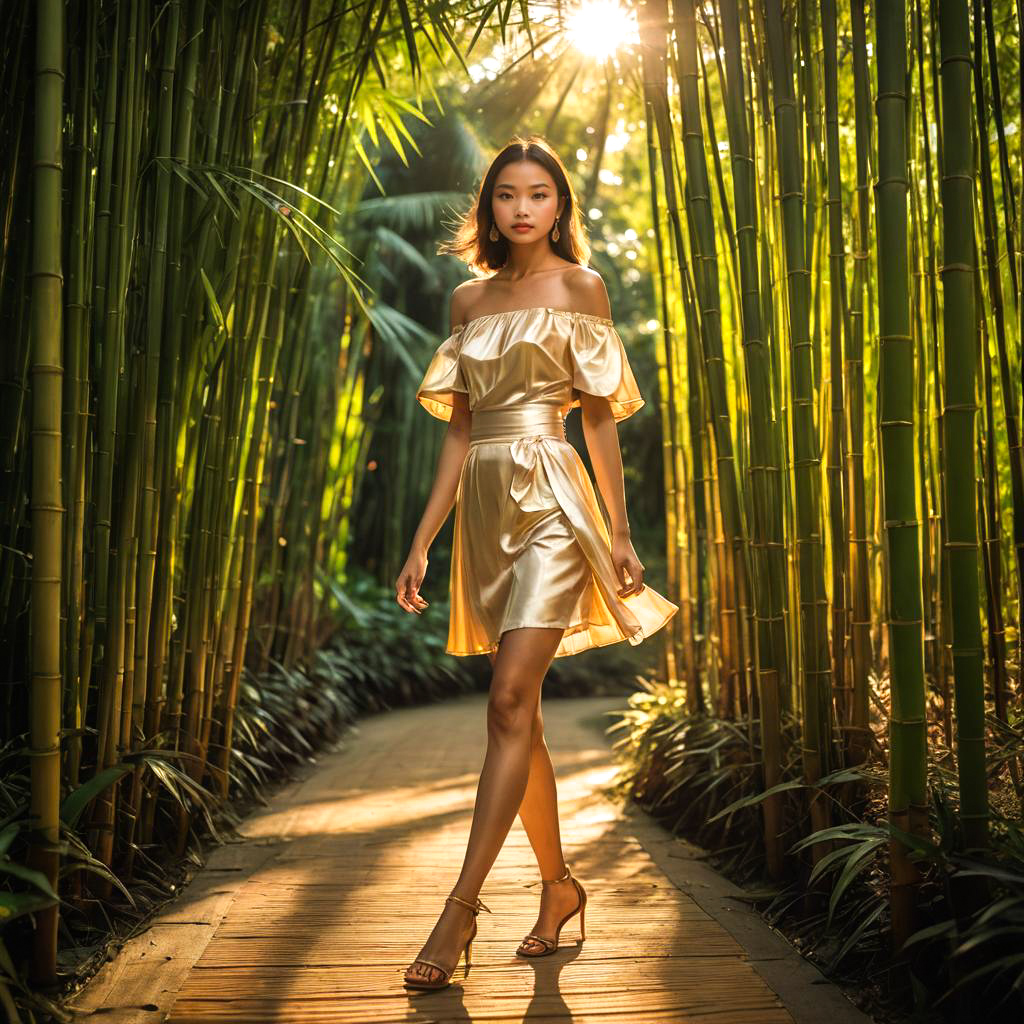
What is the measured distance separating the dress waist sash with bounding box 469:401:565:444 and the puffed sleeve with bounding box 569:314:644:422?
0.22 feet

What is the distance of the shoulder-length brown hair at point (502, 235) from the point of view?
1672mm

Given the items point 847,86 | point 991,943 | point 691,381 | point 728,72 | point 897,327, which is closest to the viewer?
point 991,943

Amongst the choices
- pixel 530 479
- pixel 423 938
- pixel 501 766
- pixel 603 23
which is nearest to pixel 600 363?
pixel 530 479

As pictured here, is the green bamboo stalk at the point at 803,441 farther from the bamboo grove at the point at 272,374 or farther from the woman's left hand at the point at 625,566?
the woman's left hand at the point at 625,566

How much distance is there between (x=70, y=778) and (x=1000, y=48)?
2610mm

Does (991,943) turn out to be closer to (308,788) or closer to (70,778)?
(70,778)

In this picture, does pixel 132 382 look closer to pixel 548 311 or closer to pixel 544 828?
pixel 548 311

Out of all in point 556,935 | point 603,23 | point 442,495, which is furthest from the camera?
point 603,23

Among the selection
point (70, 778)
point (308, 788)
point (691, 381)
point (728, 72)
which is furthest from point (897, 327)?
point (308, 788)

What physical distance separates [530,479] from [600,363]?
0.22m

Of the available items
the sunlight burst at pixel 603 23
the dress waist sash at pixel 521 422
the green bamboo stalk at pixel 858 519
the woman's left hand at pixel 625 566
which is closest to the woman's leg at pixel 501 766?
the woman's left hand at pixel 625 566

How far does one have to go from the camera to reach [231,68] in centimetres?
192

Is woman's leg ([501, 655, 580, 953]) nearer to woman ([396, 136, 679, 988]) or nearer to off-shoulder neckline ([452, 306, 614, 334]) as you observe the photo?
woman ([396, 136, 679, 988])

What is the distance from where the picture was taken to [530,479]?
1557 millimetres
